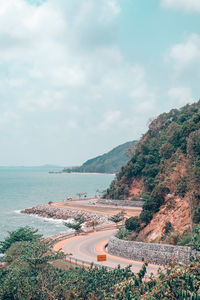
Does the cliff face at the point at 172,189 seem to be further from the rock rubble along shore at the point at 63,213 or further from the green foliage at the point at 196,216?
the rock rubble along shore at the point at 63,213

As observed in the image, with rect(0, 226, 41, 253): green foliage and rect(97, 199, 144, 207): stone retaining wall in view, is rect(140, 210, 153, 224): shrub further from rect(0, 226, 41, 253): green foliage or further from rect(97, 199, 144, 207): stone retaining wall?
rect(97, 199, 144, 207): stone retaining wall

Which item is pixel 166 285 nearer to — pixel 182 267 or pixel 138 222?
pixel 182 267

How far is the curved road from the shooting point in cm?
2911

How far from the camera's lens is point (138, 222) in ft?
133

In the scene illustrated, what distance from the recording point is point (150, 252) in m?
29.7

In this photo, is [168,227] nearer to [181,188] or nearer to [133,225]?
[133,225]

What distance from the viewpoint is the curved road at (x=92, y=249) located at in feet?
95.5

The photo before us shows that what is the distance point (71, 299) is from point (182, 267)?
600 centimetres

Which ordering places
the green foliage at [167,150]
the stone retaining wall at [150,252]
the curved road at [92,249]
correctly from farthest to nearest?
the green foliage at [167,150] → the curved road at [92,249] → the stone retaining wall at [150,252]

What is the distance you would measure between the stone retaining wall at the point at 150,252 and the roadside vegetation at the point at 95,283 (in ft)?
25.5

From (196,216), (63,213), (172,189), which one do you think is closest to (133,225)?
(172,189)

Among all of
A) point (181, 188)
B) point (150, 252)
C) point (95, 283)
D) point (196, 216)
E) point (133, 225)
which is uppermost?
point (181, 188)

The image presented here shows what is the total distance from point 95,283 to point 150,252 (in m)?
12.7

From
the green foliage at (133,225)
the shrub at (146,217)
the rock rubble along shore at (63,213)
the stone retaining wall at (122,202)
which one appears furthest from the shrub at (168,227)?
the stone retaining wall at (122,202)
